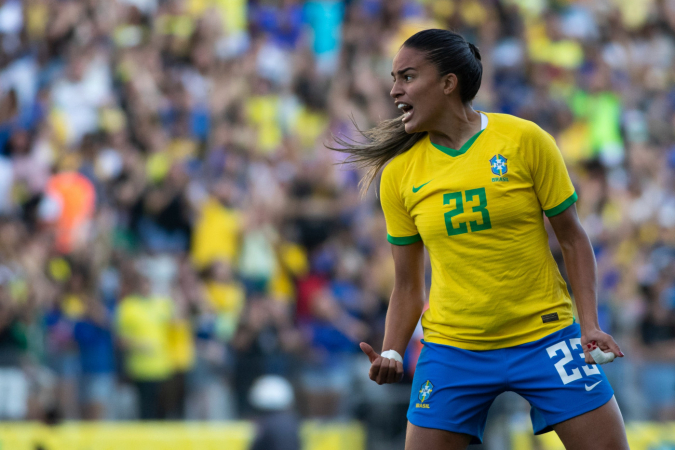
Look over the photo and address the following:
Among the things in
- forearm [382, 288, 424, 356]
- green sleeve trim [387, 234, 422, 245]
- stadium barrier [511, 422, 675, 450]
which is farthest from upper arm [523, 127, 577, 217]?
stadium barrier [511, 422, 675, 450]

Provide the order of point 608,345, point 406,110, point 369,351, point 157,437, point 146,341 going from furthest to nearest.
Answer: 1. point 146,341
2. point 157,437
3. point 406,110
4. point 369,351
5. point 608,345

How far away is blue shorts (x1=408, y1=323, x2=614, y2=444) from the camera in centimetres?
400

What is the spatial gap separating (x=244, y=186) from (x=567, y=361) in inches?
307

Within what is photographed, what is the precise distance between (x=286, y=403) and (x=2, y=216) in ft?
14.6

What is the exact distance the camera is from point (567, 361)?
4.05m

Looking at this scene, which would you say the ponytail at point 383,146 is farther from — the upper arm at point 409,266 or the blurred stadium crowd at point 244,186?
the blurred stadium crowd at point 244,186

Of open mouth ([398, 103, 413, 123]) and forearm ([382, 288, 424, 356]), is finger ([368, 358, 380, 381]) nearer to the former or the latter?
forearm ([382, 288, 424, 356])

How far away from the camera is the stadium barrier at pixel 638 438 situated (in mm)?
9008

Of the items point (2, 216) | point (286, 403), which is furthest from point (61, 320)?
point (286, 403)

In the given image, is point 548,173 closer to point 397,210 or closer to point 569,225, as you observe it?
point 569,225

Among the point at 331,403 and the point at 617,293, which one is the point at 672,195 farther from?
the point at 331,403

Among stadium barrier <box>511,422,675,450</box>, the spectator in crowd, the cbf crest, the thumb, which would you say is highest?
the thumb

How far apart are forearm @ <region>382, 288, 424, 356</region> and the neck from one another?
78cm

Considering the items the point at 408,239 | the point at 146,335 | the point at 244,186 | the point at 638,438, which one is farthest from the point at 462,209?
the point at 244,186
